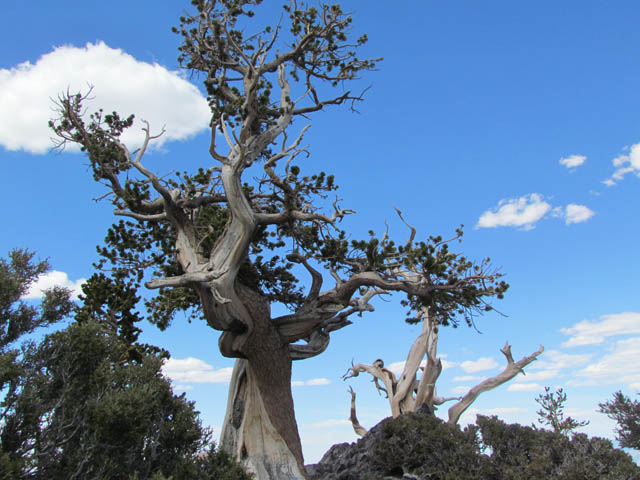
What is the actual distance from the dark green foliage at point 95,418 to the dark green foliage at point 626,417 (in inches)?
625

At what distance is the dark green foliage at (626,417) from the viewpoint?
17.8 meters

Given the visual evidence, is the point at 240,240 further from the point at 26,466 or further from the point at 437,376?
the point at 437,376

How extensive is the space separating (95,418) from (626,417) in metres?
18.2

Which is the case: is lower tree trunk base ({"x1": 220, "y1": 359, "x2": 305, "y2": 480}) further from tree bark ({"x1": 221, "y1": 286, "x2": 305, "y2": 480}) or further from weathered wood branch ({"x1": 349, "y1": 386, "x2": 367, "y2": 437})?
weathered wood branch ({"x1": 349, "y1": 386, "x2": 367, "y2": 437})

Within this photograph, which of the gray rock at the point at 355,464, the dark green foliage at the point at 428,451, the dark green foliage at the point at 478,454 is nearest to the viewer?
the dark green foliage at the point at 478,454

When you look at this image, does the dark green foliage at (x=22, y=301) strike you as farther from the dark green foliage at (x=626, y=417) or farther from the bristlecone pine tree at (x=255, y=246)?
the dark green foliage at (x=626, y=417)

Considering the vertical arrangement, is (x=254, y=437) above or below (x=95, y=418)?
above

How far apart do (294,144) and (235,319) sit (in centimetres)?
500

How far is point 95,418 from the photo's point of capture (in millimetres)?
6523

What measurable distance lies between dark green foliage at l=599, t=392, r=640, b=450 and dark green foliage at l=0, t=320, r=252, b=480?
1587 centimetres

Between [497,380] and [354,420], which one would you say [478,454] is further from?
[354,420]

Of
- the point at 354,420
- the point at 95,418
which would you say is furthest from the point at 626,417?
the point at 95,418

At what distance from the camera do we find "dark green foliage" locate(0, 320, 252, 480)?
21.0 feet

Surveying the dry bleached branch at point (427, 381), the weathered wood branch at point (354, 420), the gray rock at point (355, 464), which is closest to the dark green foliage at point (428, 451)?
the gray rock at point (355, 464)
